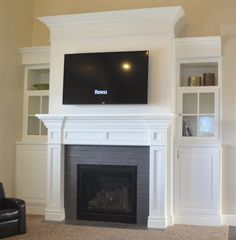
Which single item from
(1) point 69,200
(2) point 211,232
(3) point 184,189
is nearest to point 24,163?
(1) point 69,200

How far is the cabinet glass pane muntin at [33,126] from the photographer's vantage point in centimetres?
640

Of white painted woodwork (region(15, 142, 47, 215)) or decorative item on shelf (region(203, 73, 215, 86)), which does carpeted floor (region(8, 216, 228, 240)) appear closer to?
white painted woodwork (region(15, 142, 47, 215))

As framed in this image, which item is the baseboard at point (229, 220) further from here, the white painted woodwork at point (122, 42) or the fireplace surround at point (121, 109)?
the white painted woodwork at point (122, 42)

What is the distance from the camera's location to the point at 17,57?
628 centimetres

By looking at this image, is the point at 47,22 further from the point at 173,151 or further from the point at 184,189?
the point at 184,189

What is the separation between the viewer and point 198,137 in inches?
226

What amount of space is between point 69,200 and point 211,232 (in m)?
1.96

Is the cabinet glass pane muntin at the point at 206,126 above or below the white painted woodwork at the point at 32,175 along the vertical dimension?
above

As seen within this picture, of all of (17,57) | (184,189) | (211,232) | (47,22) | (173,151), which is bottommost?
(211,232)

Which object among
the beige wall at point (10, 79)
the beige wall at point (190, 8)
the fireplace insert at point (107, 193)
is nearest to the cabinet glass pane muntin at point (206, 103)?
the beige wall at point (190, 8)

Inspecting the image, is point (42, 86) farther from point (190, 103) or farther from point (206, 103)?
point (206, 103)

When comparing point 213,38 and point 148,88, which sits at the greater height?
point 213,38

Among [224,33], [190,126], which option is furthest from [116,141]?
[224,33]

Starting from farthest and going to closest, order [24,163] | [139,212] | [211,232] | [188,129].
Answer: [24,163] < [188,129] < [139,212] < [211,232]
